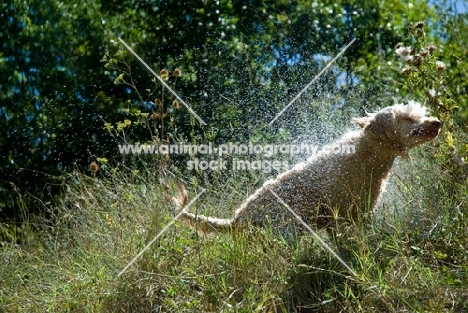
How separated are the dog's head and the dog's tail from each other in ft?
3.77

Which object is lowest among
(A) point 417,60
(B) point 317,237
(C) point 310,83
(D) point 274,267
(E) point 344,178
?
(D) point 274,267

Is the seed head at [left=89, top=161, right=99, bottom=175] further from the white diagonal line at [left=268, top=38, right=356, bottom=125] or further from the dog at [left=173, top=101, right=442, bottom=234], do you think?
the white diagonal line at [left=268, top=38, right=356, bottom=125]

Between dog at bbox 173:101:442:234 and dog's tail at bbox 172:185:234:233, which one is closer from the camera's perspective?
dog at bbox 173:101:442:234

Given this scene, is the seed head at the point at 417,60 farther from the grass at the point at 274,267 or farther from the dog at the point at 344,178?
the grass at the point at 274,267

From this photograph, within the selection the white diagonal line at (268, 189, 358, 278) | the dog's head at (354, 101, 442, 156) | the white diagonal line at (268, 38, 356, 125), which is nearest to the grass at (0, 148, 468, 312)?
the white diagonal line at (268, 189, 358, 278)

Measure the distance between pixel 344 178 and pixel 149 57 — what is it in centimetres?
375

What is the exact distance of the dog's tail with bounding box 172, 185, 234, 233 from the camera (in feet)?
16.6

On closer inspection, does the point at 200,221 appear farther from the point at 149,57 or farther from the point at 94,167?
the point at 149,57

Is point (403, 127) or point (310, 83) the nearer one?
point (403, 127)

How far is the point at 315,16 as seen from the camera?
26.6 feet

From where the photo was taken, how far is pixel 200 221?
5.11 m

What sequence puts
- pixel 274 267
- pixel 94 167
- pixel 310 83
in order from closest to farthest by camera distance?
pixel 274 267, pixel 94 167, pixel 310 83

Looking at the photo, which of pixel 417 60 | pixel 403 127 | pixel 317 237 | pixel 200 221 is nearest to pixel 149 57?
pixel 200 221

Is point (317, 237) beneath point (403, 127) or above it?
beneath
